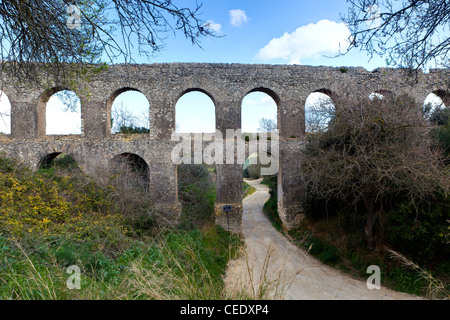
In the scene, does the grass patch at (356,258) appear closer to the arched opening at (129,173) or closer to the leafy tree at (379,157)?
the leafy tree at (379,157)

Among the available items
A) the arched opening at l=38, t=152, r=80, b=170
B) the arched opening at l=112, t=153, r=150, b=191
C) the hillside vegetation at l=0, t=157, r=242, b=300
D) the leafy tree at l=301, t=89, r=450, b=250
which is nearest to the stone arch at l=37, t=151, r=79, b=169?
the arched opening at l=38, t=152, r=80, b=170

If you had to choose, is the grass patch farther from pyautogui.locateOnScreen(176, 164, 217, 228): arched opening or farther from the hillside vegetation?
pyautogui.locateOnScreen(176, 164, 217, 228): arched opening

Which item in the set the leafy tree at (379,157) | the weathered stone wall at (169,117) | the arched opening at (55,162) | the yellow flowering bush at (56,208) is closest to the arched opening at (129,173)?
the weathered stone wall at (169,117)

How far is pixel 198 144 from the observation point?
457 inches

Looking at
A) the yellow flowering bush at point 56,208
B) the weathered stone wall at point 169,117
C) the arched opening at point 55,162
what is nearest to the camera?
the yellow flowering bush at point 56,208

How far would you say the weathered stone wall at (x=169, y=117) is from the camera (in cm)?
1144

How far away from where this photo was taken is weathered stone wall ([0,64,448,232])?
11.4 m

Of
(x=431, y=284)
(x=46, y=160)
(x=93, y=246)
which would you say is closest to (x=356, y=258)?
(x=431, y=284)

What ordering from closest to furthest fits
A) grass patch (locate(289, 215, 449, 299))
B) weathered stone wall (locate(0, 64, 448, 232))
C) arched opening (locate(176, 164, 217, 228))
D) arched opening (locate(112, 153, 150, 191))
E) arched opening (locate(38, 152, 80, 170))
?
grass patch (locate(289, 215, 449, 299)) < arched opening (locate(112, 153, 150, 191)) < weathered stone wall (locate(0, 64, 448, 232)) < arched opening (locate(38, 152, 80, 170)) < arched opening (locate(176, 164, 217, 228))

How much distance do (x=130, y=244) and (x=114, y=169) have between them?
5201 millimetres

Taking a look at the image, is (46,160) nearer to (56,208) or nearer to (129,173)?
(129,173)

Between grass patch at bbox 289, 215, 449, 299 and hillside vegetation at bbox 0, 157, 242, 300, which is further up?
hillside vegetation at bbox 0, 157, 242, 300

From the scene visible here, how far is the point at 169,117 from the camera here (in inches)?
456
